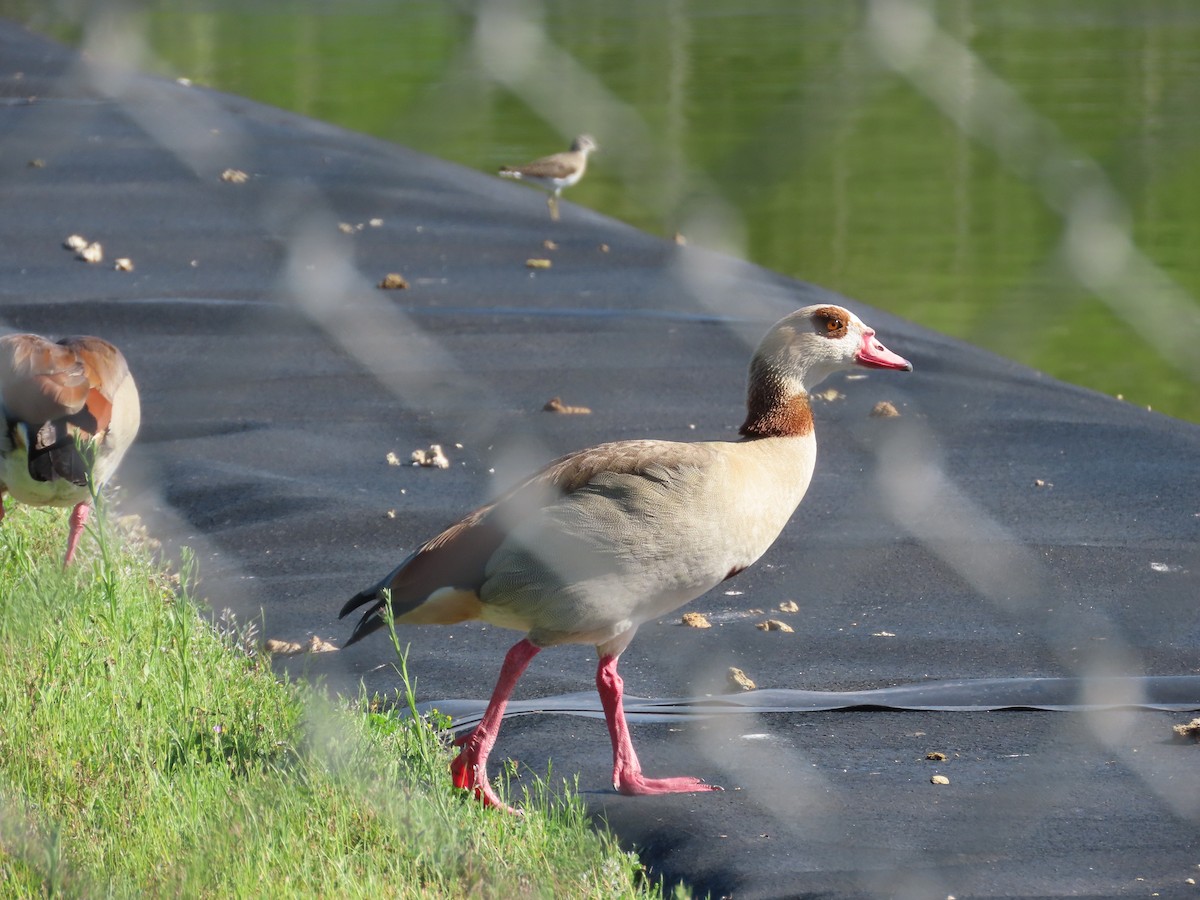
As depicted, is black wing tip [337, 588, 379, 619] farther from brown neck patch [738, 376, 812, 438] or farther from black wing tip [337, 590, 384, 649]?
brown neck patch [738, 376, 812, 438]

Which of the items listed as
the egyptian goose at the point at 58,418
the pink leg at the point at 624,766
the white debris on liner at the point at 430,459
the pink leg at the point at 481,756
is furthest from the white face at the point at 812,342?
the white debris on liner at the point at 430,459

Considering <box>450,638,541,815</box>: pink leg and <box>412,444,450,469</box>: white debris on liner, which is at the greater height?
<box>450,638,541,815</box>: pink leg

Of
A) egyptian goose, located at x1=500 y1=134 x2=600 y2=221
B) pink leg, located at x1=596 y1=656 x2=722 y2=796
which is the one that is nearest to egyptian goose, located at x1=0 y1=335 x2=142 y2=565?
pink leg, located at x1=596 y1=656 x2=722 y2=796

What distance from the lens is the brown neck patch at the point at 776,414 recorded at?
3586 millimetres

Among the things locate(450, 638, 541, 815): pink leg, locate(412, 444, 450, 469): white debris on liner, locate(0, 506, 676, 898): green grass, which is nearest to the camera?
locate(0, 506, 676, 898): green grass

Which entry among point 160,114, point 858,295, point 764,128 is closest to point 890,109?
point 858,295

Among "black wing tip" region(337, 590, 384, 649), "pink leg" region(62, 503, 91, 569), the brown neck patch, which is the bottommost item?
"pink leg" region(62, 503, 91, 569)

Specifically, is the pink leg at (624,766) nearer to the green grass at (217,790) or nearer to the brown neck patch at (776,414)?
the green grass at (217,790)

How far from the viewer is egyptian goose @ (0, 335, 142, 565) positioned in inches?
174

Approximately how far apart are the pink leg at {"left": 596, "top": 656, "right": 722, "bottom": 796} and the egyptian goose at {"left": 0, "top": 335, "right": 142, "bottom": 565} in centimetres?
171

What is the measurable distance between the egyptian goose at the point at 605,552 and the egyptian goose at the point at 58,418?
138 cm

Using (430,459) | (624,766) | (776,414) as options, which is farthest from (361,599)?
(430,459)

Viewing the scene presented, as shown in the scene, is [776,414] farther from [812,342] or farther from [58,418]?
[58,418]

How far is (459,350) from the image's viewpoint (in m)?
7.10
